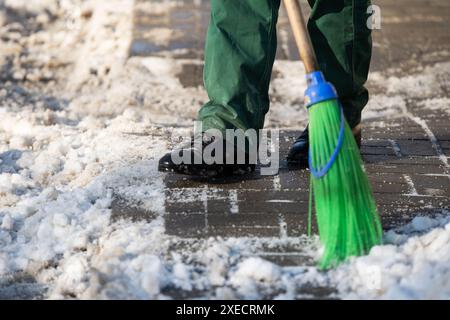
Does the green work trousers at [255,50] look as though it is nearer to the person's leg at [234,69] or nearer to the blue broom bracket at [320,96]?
the person's leg at [234,69]

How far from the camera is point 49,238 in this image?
10.4 ft

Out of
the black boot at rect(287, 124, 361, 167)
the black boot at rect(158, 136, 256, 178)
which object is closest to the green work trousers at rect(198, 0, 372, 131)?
the black boot at rect(158, 136, 256, 178)

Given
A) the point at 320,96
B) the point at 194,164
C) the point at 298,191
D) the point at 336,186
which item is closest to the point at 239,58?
the point at 194,164

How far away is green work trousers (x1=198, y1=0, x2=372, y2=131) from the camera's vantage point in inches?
135

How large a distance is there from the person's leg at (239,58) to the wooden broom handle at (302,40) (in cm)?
39

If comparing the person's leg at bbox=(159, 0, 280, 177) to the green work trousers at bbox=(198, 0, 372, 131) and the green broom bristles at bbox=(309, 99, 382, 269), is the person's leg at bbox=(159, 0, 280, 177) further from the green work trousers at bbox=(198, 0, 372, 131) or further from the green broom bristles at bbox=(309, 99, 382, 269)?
the green broom bristles at bbox=(309, 99, 382, 269)

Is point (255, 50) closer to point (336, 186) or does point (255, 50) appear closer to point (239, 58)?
point (239, 58)

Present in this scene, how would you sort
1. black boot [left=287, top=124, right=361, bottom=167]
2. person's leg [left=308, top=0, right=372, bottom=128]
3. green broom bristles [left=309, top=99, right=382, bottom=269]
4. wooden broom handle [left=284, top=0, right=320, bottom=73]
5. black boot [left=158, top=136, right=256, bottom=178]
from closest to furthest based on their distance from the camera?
1. green broom bristles [left=309, top=99, right=382, bottom=269]
2. wooden broom handle [left=284, top=0, right=320, bottom=73]
3. black boot [left=158, top=136, right=256, bottom=178]
4. person's leg [left=308, top=0, right=372, bottom=128]
5. black boot [left=287, top=124, right=361, bottom=167]

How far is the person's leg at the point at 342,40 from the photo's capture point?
358cm

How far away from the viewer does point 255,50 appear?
11.3 feet

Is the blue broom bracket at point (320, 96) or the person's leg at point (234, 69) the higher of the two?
the person's leg at point (234, 69)

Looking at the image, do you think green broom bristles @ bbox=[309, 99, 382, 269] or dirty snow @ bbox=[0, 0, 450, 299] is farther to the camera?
green broom bristles @ bbox=[309, 99, 382, 269]

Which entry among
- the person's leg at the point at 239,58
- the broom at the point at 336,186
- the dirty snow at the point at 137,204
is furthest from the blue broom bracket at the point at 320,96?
the person's leg at the point at 239,58

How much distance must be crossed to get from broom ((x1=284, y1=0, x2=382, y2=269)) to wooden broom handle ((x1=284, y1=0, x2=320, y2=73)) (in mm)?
105
